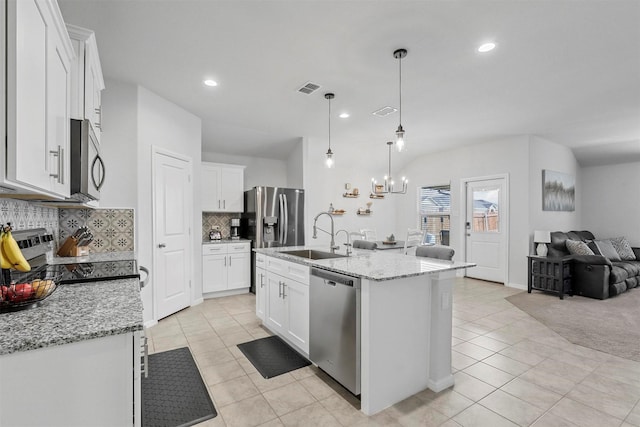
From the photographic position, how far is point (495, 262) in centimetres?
568

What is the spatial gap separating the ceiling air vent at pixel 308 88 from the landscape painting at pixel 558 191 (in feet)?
15.5

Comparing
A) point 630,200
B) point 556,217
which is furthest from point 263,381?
point 630,200

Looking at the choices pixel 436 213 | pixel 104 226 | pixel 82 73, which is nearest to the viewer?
pixel 82 73

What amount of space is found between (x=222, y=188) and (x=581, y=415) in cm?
484

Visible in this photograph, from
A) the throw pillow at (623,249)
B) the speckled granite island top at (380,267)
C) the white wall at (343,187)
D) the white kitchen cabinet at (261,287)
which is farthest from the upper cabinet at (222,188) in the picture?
the throw pillow at (623,249)

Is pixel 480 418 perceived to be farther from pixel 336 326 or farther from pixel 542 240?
pixel 542 240

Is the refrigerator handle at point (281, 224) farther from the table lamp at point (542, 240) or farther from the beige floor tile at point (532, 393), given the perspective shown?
the table lamp at point (542, 240)

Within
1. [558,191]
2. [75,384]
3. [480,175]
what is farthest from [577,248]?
[75,384]

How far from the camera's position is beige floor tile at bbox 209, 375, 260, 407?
6.90ft

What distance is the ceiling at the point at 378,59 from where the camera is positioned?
85.0 inches

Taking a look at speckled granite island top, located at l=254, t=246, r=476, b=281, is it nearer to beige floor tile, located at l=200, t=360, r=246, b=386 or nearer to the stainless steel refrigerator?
beige floor tile, located at l=200, t=360, r=246, b=386

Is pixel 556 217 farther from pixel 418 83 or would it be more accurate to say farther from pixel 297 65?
pixel 297 65

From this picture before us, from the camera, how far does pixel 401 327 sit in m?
2.06

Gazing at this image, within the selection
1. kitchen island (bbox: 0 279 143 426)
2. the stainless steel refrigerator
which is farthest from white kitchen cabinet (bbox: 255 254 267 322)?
kitchen island (bbox: 0 279 143 426)
